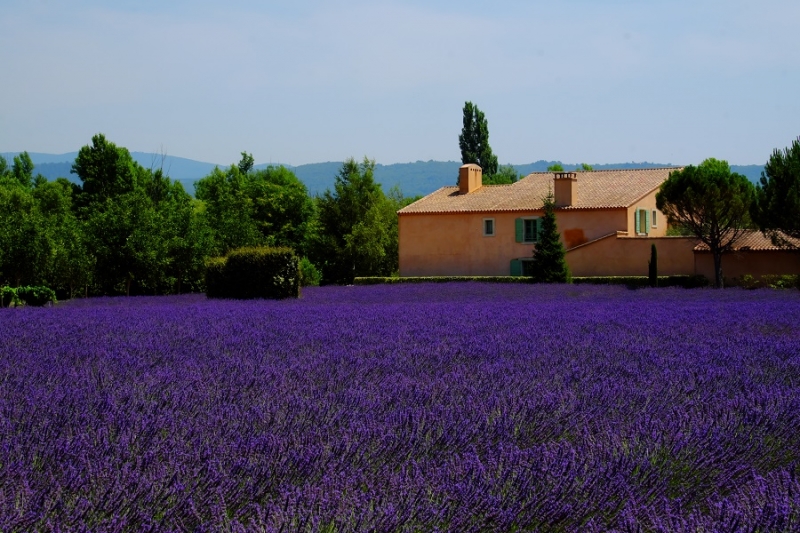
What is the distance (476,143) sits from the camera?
225ft

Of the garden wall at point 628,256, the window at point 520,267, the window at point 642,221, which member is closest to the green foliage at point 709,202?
the garden wall at point 628,256

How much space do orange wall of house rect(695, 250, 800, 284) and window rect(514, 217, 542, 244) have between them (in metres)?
6.60

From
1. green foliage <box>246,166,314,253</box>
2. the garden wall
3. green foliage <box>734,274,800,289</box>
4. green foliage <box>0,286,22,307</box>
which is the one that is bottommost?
green foliage <box>734,274,800,289</box>

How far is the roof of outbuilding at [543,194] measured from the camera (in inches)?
1420

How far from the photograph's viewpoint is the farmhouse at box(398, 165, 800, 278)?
32.9 meters

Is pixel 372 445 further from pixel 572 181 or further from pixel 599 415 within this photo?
pixel 572 181

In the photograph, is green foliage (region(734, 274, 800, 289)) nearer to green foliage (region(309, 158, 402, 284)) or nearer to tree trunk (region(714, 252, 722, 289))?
tree trunk (region(714, 252, 722, 289))

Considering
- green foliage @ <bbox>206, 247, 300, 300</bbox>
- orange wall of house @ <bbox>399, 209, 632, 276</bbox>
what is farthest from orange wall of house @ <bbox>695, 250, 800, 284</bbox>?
green foliage @ <bbox>206, 247, 300, 300</bbox>

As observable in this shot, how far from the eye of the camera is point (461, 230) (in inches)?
1475

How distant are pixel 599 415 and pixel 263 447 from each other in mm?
1735

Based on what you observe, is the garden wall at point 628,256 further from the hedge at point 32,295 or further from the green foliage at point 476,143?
the green foliage at point 476,143

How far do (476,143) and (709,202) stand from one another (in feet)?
134

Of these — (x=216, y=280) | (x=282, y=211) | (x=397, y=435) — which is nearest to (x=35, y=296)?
(x=216, y=280)

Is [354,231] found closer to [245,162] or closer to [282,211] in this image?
[282,211]
